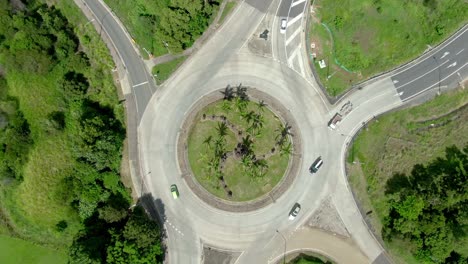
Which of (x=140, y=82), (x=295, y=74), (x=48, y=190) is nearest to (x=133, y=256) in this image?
(x=48, y=190)

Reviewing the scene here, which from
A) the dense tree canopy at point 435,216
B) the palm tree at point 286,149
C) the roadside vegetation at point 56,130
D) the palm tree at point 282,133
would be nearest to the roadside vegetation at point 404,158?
the dense tree canopy at point 435,216

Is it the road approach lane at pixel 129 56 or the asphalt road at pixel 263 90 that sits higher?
the road approach lane at pixel 129 56

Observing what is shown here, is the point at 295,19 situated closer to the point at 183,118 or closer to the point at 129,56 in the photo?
the point at 183,118

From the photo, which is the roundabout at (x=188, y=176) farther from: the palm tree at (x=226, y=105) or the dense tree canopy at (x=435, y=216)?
the dense tree canopy at (x=435, y=216)

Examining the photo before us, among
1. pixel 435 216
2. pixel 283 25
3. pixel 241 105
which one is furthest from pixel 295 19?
pixel 435 216

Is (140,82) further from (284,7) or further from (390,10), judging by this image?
(390,10)

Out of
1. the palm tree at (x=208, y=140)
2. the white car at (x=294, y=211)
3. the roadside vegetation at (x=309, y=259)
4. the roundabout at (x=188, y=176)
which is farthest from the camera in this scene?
the palm tree at (x=208, y=140)

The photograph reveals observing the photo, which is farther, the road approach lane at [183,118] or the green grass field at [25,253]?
the green grass field at [25,253]
